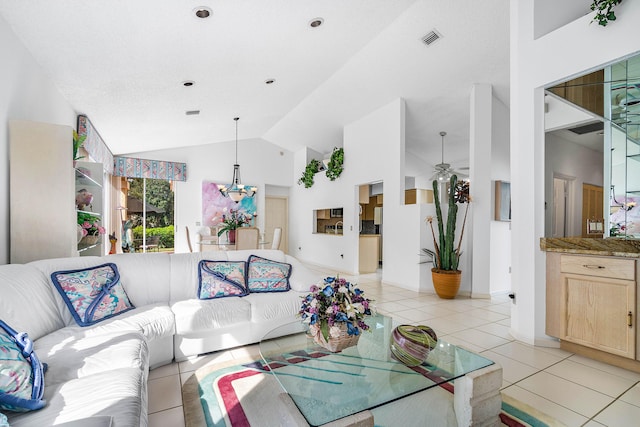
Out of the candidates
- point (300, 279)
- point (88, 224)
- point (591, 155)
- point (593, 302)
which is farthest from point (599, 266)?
point (88, 224)

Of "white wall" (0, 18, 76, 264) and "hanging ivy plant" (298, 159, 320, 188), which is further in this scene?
"hanging ivy plant" (298, 159, 320, 188)

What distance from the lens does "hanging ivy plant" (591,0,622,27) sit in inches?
87.7

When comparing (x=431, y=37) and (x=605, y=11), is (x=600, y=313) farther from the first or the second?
(x=431, y=37)

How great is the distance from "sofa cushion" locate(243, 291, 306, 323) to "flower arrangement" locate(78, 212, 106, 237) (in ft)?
6.27

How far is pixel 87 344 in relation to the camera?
5.72ft

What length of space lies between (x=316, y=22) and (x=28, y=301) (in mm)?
3149

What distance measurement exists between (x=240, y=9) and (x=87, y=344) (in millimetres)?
2575

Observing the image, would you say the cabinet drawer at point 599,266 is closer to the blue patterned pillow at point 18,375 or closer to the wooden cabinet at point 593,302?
the wooden cabinet at point 593,302

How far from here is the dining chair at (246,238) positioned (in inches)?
195

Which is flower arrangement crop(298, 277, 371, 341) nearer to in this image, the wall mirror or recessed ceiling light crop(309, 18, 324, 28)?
the wall mirror

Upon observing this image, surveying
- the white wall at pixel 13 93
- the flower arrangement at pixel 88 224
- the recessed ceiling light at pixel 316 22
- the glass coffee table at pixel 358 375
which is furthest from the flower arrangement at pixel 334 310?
the flower arrangement at pixel 88 224

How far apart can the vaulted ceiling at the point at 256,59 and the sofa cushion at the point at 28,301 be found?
5.77ft

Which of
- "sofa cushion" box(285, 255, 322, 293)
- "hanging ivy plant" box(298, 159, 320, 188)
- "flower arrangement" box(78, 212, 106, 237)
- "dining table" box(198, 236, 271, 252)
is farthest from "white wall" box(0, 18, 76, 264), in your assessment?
"hanging ivy plant" box(298, 159, 320, 188)

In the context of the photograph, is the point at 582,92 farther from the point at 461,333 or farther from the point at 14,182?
the point at 14,182
